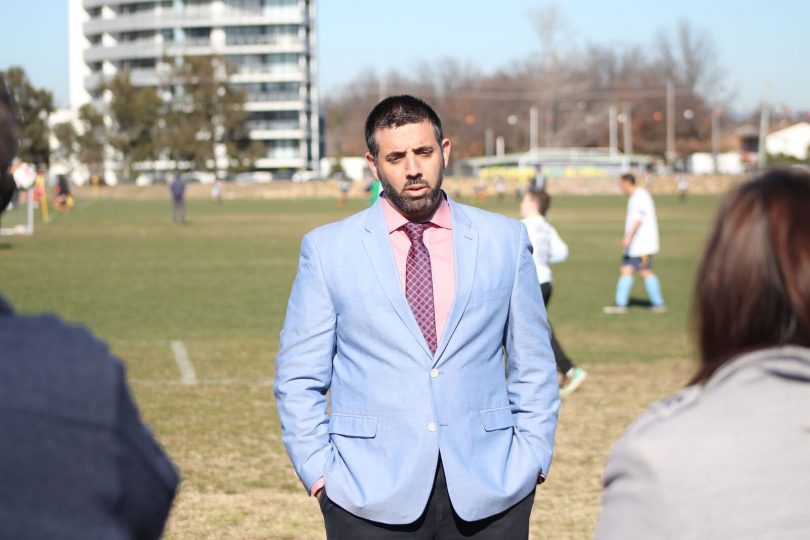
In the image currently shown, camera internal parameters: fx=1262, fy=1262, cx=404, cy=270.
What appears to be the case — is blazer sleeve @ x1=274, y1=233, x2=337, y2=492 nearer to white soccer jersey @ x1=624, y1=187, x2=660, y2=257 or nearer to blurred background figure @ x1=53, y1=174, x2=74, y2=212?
white soccer jersey @ x1=624, y1=187, x2=660, y2=257

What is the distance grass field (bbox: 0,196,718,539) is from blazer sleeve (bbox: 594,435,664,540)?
1.68ft

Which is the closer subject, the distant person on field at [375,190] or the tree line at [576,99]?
the distant person on field at [375,190]

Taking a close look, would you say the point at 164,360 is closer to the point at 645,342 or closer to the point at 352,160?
the point at 645,342

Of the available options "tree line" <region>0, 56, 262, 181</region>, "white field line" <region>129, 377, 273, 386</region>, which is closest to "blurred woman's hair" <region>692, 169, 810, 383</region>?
"white field line" <region>129, 377, 273, 386</region>

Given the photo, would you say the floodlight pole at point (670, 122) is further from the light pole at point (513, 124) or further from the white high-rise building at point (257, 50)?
the white high-rise building at point (257, 50)

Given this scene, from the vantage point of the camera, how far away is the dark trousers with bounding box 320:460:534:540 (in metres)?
3.86

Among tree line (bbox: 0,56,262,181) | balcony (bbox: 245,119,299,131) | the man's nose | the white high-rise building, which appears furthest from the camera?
the white high-rise building

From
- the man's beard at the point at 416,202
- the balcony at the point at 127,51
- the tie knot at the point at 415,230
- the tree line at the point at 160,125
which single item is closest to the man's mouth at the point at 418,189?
the man's beard at the point at 416,202

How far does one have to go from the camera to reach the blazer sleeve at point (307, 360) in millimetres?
4020

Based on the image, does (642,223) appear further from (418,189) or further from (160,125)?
(160,125)

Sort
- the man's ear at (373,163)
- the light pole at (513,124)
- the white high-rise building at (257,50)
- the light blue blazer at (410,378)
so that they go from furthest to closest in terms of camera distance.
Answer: the light pole at (513,124)
the white high-rise building at (257,50)
the man's ear at (373,163)
the light blue blazer at (410,378)

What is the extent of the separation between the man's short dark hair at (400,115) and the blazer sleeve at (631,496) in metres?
2.36

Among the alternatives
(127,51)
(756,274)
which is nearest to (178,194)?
(756,274)

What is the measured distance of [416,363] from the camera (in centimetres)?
390
